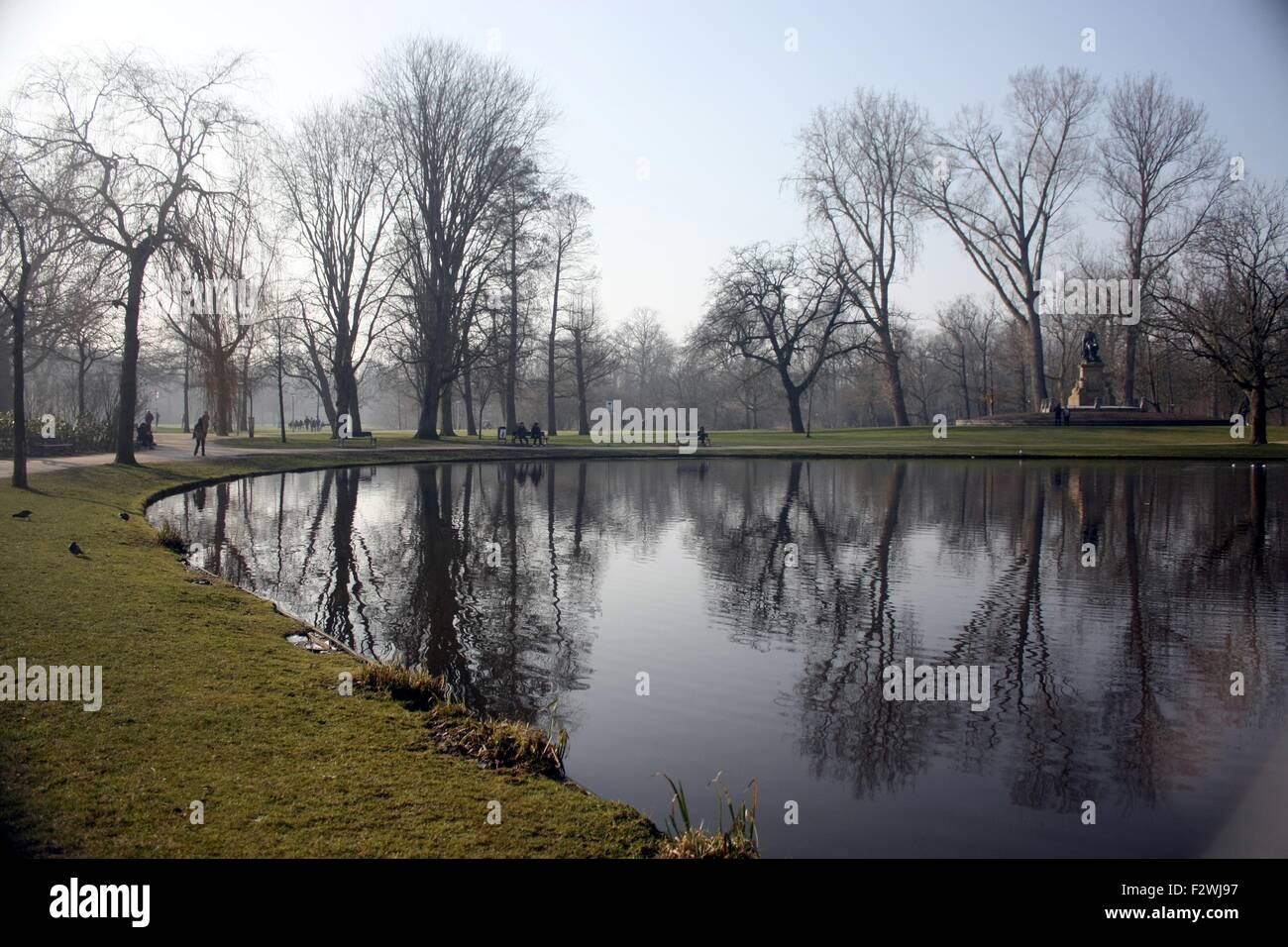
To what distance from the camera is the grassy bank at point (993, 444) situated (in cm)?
4131

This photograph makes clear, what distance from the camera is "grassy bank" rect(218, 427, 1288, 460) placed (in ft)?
136

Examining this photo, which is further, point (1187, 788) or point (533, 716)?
point (533, 716)

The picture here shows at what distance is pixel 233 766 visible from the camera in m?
5.78

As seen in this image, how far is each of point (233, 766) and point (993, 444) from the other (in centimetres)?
4786

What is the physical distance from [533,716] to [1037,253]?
60412 millimetres

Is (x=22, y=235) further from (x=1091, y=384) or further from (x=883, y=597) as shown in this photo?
(x=1091, y=384)

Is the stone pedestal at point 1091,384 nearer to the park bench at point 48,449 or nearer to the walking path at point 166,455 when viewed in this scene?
the walking path at point 166,455

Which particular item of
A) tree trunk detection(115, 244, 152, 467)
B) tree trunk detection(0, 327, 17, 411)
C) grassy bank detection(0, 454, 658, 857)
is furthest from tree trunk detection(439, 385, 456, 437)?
grassy bank detection(0, 454, 658, 857)

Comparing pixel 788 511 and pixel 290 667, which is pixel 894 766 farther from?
pixel 788 511

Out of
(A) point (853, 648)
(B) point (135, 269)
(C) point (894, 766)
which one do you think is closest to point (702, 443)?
(B) point (135, 269)

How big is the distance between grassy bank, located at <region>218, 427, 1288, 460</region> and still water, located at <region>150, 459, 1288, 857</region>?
19708mm

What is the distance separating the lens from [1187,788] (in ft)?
21.0
